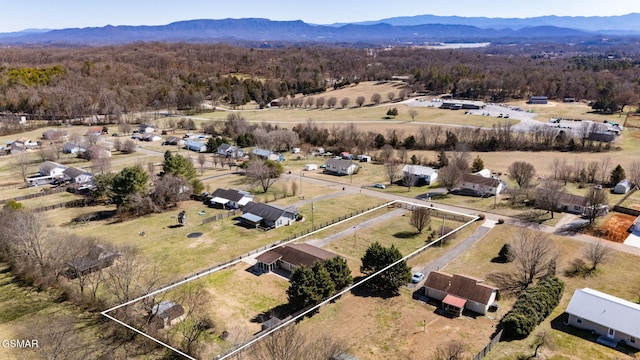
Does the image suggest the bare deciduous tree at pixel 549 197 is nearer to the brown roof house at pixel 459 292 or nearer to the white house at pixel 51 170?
the brown roof house at pixel 459 292

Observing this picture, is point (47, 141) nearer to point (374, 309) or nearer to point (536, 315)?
point (374, 309)

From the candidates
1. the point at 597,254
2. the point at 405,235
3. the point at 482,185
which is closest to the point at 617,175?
the point at 482,185

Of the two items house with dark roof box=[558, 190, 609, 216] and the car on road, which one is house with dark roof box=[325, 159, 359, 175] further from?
the car on road

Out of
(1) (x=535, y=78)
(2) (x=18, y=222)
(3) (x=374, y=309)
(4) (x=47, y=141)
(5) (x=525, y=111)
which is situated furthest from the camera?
(1) (x=535, y=78)

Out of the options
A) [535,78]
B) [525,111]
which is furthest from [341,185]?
[535,78]

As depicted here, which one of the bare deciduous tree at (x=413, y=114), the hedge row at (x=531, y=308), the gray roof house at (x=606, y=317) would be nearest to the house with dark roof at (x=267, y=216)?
the hedge row at (x=531, y=308)

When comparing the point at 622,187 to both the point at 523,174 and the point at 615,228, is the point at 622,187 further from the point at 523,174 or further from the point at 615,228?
the point at 615,228

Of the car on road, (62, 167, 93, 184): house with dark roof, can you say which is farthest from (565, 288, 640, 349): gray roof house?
(62, 167, 93, 184): house with dark roof
